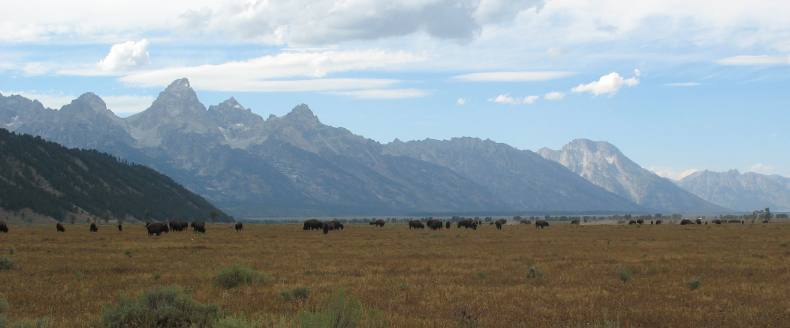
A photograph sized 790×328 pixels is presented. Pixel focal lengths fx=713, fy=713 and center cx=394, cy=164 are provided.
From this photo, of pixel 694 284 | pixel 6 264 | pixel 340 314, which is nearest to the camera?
pixel 340 314

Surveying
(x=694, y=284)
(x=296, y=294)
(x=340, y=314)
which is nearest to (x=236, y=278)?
(x=296, y=294)

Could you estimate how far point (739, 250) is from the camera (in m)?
38.5

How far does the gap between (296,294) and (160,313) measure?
5221 mm

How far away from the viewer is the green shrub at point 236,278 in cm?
2262

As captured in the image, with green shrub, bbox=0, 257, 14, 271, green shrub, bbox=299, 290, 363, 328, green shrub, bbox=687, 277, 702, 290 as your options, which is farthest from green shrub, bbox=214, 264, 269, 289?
green shrub, bbox=687, 277, 702, 290

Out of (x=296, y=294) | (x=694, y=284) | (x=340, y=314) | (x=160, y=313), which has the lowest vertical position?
(x=296, y=294)

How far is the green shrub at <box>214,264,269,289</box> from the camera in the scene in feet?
74.2

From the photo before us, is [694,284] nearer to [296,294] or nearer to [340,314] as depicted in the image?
[296,294]

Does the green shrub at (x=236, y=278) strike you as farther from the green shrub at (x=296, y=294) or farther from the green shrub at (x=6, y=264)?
the green shrub at (x=6, y=264)

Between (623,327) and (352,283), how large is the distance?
9895 millimetres

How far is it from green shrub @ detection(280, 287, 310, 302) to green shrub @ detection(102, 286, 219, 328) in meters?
3.64

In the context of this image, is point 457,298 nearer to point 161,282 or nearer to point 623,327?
point 623,327

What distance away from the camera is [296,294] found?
A: 1959 centimetres

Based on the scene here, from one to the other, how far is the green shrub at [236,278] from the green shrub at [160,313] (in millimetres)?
6528
